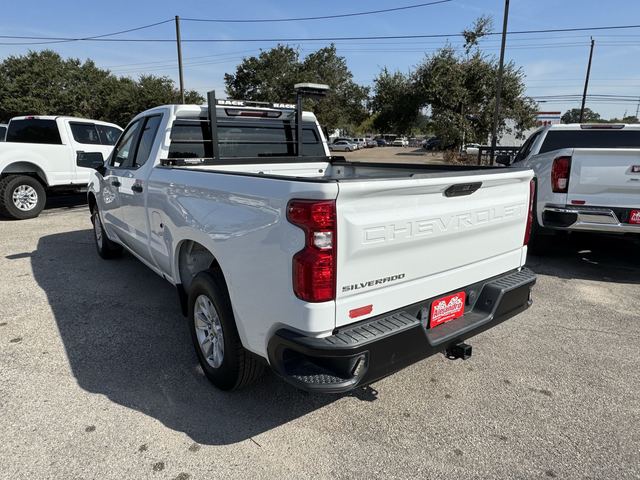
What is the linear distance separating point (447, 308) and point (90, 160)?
4.81 meters

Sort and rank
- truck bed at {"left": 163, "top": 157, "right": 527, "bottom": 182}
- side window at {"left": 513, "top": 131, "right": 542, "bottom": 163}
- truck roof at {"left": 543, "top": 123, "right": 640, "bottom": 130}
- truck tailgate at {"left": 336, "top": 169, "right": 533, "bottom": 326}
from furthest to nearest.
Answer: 1. side window at {"left": 513, "top": 131, "right": 542, "bottom": 163}
2. truck roof at {"left": 543, "top": 123, "right": 640, "bottom": 130}
3. truck bed at {"left": 163, "top": 157, "right": 527, "bottom": 182}
4. truck tailgate at {"left": 336, "top": 169, "right": 533, "bottom": 326}

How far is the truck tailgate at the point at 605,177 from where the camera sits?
17.3 feet

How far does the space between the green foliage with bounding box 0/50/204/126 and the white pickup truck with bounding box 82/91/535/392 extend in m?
41.9

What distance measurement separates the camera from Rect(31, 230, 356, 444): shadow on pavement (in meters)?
2.80

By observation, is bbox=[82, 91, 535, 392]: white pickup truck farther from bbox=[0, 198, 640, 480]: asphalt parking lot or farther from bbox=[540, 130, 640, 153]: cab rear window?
bbox=[540, 130, 640, 153]: cab rear window

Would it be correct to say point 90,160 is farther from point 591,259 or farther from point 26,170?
point 591,259

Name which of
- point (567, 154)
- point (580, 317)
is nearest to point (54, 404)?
Answer: point (580, 317)

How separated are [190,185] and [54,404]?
5.53 feet

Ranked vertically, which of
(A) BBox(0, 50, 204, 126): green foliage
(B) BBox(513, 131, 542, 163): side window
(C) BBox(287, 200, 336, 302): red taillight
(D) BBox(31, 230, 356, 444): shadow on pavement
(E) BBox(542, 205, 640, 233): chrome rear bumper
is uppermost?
(A) BBox(0, 50, 204, 126): green foliage

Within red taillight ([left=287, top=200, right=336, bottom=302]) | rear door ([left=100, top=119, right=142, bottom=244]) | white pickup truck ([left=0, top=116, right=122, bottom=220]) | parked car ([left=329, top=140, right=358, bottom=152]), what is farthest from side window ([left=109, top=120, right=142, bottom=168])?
parked car ([left=329, top=140, right=358, bottom=152])

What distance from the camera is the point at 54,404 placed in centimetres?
293

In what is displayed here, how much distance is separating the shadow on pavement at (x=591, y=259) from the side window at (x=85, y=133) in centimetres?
944

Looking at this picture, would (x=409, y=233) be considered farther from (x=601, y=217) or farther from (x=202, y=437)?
(x=601, y=217)

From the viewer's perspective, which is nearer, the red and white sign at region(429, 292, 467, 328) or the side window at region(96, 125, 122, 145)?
the red and white sign at region(429, 292, 467, 328)
